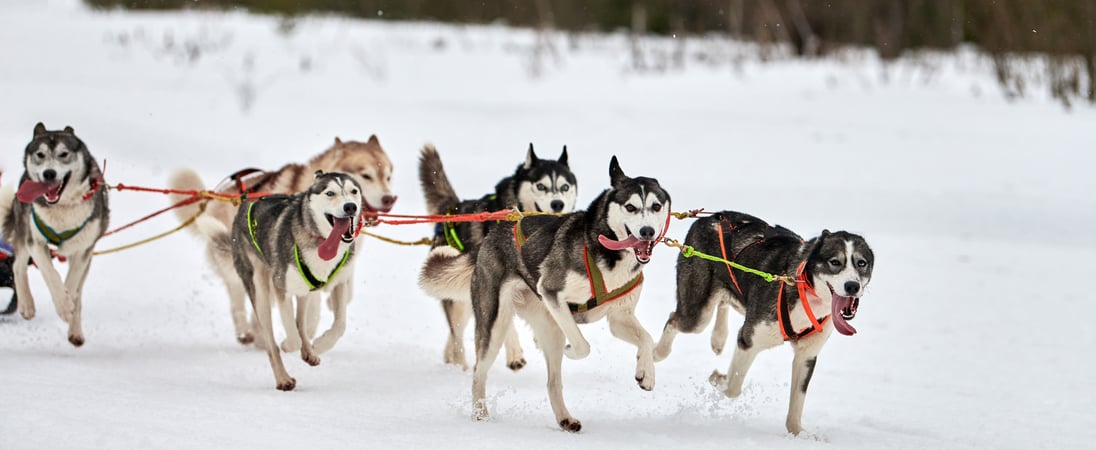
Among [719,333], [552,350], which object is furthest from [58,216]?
[719,333]

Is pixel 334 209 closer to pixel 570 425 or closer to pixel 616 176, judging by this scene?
pixel 616 176

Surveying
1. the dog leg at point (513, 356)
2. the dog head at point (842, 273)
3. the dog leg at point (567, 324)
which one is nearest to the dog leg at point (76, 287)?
the dog leg at point (513, 356)

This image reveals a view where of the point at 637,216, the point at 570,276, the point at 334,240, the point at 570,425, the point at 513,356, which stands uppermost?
the point at 637,216

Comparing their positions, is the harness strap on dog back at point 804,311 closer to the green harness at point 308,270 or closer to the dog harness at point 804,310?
the dog harness at point 804,310

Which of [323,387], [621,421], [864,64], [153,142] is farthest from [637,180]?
[864,64]

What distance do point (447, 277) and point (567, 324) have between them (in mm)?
846

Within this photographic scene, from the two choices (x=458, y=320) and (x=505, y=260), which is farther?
(x=458, y=320)

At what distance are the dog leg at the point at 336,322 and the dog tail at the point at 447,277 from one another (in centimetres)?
43

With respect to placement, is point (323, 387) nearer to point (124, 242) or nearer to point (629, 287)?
point (629, 287)

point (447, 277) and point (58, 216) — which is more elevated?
point (58, 216)

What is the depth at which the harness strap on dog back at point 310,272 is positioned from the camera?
189 inches

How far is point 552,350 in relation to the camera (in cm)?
438

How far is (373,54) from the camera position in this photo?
62.7 ft

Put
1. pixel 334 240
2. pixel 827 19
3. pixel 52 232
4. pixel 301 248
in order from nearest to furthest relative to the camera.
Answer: pixel 334 240, pixel 301 248, pixel 52 232, pixel 827 19
